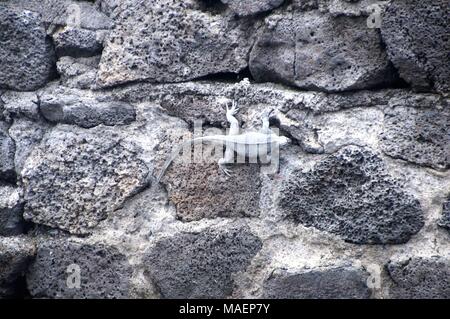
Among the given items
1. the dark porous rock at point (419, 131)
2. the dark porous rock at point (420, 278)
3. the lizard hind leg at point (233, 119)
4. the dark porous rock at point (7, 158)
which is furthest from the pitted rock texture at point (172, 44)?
the dark porous rock at point (420, 278)

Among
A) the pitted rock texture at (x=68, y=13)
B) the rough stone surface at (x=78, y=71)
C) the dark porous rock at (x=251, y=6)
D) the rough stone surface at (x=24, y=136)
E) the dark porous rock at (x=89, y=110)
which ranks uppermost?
the dark porous rock at (x=251, y=6)

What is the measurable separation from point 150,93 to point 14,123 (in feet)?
1.47

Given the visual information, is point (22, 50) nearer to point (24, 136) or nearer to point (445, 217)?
point (24, 136)

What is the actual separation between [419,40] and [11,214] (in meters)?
1.26

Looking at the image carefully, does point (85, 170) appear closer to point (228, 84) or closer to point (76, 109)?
point (76, 109)

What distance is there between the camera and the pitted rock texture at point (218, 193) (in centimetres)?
180

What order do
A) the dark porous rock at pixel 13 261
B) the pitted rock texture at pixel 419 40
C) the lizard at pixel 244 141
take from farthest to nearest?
the dark porous rock at pixel 13 261 → the lizard at pixel 244 141 → the pitted rock texture at pixel 419 40

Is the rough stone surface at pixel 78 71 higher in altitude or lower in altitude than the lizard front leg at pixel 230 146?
higher

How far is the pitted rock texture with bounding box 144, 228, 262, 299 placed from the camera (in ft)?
5.84

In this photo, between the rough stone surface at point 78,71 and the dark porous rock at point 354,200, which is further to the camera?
the rough stone surface at point 78,71

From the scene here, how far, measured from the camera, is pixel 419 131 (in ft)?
5.52

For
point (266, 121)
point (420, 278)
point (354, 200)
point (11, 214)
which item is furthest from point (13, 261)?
point (420, 278)

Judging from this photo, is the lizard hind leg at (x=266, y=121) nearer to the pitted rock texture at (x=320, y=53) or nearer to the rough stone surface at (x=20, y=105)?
the pitted rock texture at (x=320, y=53)
